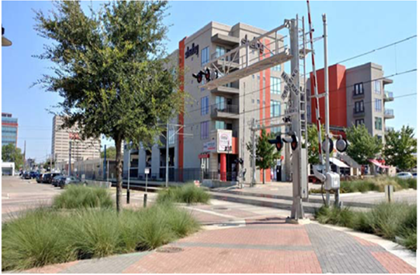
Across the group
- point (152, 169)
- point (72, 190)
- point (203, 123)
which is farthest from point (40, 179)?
point (72, 190)

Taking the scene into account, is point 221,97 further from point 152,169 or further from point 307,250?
point 307,250

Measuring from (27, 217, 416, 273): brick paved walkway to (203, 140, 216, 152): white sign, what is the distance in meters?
34.6

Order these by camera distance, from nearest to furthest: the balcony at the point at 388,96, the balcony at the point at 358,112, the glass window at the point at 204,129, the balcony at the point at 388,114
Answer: the glass window at the point at 204,129 → the balcony at the point at 358,112 → the balcony at the point at 388,96 → the balcony at the point at 388,114

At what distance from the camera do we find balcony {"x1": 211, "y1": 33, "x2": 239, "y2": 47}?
4521 centimetres

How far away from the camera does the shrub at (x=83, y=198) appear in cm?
1508

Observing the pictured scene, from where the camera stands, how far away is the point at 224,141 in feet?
147

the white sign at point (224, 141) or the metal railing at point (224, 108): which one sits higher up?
the metal railing at point (224, 108)

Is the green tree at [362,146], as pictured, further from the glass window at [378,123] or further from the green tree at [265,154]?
the green tree at [265,154]

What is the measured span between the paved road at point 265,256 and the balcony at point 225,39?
126 feet

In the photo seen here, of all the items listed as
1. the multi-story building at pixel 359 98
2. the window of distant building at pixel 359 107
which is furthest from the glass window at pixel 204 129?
the window of distant building at pixel 359 107

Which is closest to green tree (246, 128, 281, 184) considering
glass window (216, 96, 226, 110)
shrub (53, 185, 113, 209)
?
glass window (216, 96, 226, 110)

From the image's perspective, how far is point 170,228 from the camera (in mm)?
9344

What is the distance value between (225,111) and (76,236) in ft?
132

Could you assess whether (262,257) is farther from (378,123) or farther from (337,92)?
(337,92)
